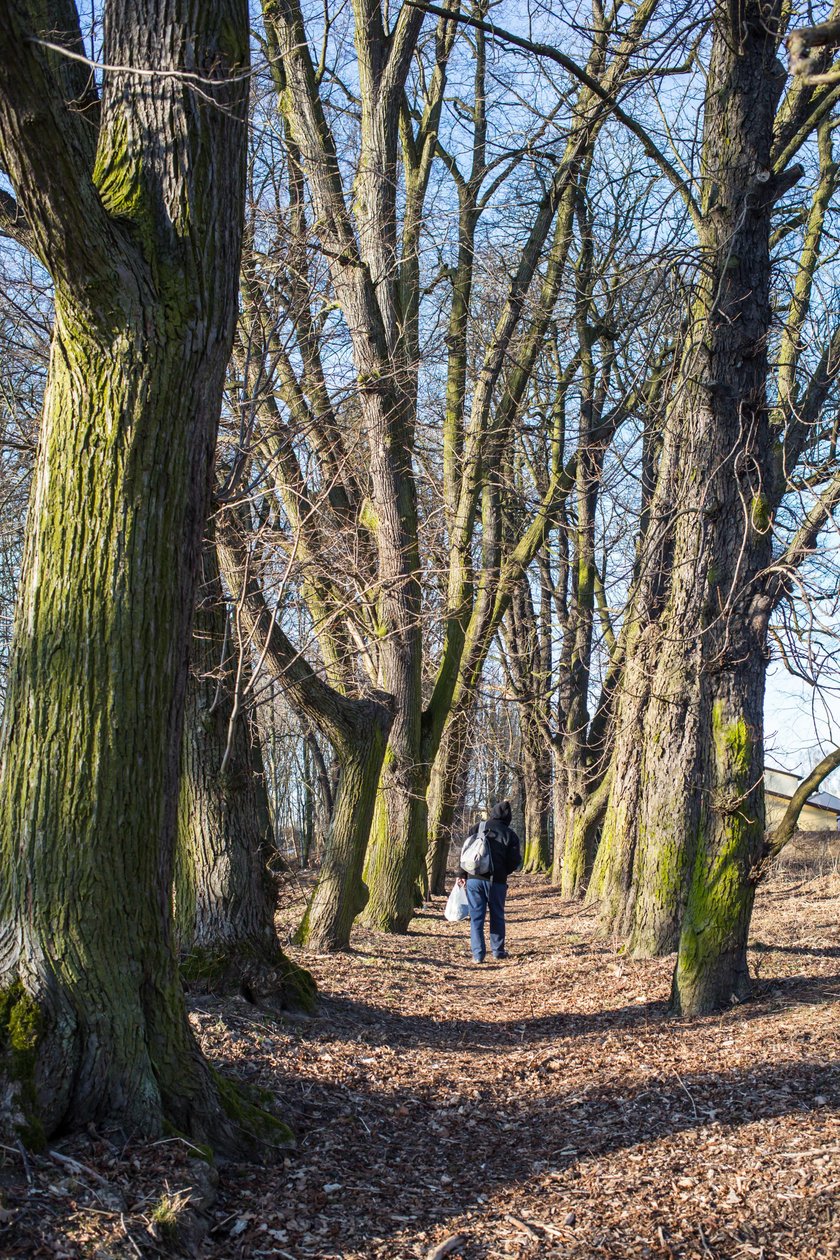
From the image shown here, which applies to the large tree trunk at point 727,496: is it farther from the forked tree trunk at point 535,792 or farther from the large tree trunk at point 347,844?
the forked tree trunk at point 535,792

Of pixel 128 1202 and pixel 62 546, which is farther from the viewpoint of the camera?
pixel 62 546

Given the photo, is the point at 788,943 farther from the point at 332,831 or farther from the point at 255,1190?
the point at 255,1190

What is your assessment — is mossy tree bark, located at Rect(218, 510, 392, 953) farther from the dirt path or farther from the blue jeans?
the blue jeans

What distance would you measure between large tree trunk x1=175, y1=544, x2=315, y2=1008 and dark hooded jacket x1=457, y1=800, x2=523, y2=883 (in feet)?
15.8

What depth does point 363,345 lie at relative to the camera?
10.6 metres

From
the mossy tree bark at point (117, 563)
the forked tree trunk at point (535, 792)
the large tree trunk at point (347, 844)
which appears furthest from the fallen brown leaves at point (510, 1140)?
the forked tree trunk at point (535, 792)

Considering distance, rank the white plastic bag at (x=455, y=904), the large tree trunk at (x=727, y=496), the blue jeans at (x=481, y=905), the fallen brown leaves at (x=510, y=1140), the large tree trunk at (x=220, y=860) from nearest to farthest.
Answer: the fallen brown leaves at (x=510, y=1140), the large tree trunk at (x=220, y=860), the large tree trunk at (x=727, y=496), the blue jeans at (x=481, y=905), the white plastic bag at (x=455, y=904)

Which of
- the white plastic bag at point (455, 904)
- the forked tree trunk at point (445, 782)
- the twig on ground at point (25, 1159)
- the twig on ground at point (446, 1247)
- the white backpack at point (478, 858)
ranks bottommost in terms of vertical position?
the twig on ground at point (446, 1247)

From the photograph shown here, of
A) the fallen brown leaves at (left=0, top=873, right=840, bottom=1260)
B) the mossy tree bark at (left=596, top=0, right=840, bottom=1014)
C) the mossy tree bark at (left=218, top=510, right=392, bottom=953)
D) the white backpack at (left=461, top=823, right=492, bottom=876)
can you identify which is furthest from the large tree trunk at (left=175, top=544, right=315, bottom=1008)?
the white backpack at (left=461, top=823, right=492, bottom=876)

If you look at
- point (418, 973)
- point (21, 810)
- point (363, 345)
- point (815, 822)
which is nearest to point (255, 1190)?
point (21, 810)

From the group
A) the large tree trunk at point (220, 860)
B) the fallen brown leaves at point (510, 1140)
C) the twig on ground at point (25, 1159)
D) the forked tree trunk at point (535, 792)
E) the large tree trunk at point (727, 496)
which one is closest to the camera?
the twig on ground at point (25, 1159)

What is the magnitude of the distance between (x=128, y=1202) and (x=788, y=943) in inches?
305

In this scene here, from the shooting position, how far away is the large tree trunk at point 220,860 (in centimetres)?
669

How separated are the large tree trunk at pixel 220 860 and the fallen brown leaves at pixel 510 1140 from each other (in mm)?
349
